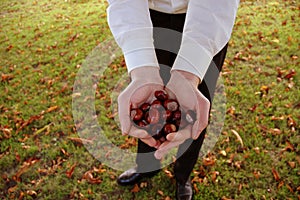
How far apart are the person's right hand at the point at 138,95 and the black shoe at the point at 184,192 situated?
43.3 inches

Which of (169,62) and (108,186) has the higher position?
(169,62)

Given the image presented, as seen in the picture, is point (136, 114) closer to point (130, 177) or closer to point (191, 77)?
point (191, 77)

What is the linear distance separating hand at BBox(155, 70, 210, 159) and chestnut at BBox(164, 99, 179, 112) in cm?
5

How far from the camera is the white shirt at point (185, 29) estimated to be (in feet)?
5.41

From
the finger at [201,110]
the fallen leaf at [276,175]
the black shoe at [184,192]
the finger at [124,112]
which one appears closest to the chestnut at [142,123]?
the finger at [124,112]

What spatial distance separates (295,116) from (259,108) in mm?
410

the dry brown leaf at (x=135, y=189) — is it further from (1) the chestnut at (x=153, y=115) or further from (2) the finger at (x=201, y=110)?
(2) the finger at (x=201, y=110)

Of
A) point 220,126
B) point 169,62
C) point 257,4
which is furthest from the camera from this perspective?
point 257,4

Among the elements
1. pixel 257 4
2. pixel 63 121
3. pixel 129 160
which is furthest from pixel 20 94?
pixel 257 4

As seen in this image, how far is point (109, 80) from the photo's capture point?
4465 mm

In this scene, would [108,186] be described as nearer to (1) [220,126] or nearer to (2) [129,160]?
(2) [129,160]

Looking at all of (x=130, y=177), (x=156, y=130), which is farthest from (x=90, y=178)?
(x=156, y=130)

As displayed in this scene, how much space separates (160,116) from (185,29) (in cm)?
55

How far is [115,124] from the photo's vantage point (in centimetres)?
369
